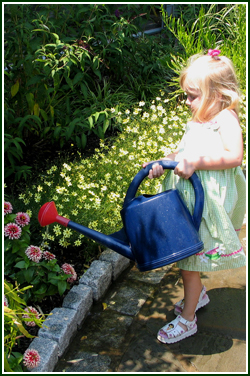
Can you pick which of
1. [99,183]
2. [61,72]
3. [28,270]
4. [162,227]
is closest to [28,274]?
[28,270]

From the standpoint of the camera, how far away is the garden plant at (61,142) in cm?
197

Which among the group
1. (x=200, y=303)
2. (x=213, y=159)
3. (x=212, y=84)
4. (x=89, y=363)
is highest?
(x=212, y=84)

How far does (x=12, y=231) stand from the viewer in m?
1.92

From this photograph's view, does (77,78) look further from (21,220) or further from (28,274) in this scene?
(28,274)

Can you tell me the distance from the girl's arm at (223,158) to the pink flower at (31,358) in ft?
3.20

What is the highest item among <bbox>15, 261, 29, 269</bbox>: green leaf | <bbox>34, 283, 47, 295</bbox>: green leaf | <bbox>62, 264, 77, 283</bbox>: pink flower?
<bbox>15, 261, 29, 269</bbox>: green leaf

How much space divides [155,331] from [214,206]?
74 cm

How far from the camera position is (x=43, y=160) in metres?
3.50

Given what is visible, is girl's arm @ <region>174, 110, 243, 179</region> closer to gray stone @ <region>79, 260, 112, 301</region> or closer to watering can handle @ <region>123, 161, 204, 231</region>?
watering can handle @ <region>123, 161, 204, 231</region>

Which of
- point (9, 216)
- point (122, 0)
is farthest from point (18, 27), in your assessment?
point (9, 216)

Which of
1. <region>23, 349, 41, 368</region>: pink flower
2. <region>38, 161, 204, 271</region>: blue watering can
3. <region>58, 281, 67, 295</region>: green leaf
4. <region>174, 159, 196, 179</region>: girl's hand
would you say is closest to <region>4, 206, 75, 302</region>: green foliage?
<region>58, 281, 67, 295</region>: green leaf

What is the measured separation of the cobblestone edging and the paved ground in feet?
0.17

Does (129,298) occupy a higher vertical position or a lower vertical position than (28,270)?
lower

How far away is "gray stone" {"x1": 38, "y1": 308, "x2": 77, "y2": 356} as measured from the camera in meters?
1.87
